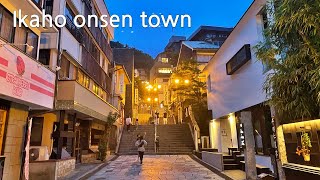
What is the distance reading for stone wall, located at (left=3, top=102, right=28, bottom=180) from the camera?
A: 8.64 m

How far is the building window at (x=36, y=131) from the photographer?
40.7 feet

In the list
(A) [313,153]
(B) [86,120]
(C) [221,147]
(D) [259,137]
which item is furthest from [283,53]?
(B) [86,120]

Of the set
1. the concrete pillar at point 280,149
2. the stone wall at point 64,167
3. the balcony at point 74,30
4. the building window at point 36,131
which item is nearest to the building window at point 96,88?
the balcony at point 74,30

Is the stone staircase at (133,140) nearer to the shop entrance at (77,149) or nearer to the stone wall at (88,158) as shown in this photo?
the stone wall at (88,158)

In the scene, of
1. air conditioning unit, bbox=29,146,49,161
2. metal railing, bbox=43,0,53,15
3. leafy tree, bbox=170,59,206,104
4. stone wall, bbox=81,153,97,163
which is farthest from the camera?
leafy tree, bbox=170,59,206,104

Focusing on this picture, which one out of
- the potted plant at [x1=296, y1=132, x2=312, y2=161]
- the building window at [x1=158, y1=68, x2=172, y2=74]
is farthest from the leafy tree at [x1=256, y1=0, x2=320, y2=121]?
the building window at [x1=158, y1=68, x2=172, y2=74]

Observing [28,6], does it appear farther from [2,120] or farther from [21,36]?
[2,120]

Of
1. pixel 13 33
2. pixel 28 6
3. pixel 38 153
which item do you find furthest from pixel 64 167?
pixel 28 6

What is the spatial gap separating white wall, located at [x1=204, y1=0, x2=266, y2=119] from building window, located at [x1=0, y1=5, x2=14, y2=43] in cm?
1004

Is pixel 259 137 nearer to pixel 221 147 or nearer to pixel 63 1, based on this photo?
pixel 221 147

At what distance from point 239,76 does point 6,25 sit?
12.1 m

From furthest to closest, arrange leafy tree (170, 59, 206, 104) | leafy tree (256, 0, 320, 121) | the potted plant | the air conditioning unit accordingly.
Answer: leafy tree (170, 59, 206, 104)
the air conditioning unit
the potted plant
leafy tree (256, 0, 320, 121)

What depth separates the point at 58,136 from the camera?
11.4 meters

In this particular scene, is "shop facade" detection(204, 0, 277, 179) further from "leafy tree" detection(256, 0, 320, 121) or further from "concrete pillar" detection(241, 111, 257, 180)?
"leafy tree" detection(256, 0, 320, 121)
